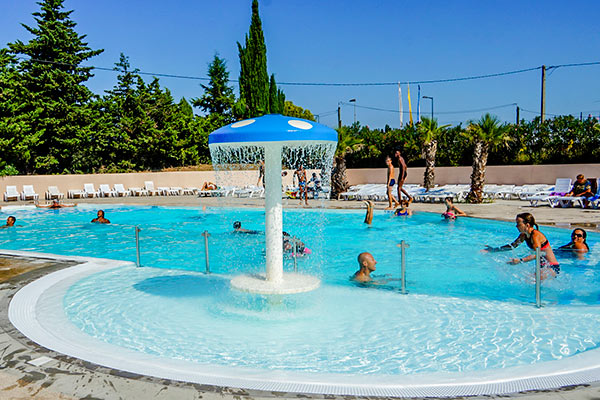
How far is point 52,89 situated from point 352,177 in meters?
20.0

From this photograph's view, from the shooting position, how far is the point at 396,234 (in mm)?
14125

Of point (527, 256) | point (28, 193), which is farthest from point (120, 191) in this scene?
point (527, 256)

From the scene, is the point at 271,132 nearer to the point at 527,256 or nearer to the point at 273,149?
the point at 273,149

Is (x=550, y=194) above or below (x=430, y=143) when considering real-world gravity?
below

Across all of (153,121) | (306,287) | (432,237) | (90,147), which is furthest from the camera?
(153,121)

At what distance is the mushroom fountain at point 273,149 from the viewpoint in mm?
5480

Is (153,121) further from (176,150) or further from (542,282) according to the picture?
(542,282)

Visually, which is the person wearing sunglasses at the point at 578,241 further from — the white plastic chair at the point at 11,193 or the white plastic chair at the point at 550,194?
the white plastic chair at the point at 11,193

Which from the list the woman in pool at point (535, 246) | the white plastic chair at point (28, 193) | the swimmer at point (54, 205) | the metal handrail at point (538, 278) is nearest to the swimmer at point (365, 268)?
the woman in pool at point (535, 246)

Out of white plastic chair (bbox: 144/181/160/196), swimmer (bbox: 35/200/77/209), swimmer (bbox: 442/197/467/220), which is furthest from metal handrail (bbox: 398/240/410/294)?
white plastic chair (bbox: 144/181/160/196)

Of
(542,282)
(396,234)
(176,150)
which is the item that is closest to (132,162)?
(176,150)

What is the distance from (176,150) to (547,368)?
3530 cm

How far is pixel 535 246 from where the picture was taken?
25.8 feet

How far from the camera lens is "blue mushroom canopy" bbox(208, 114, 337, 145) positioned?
17.7ft
